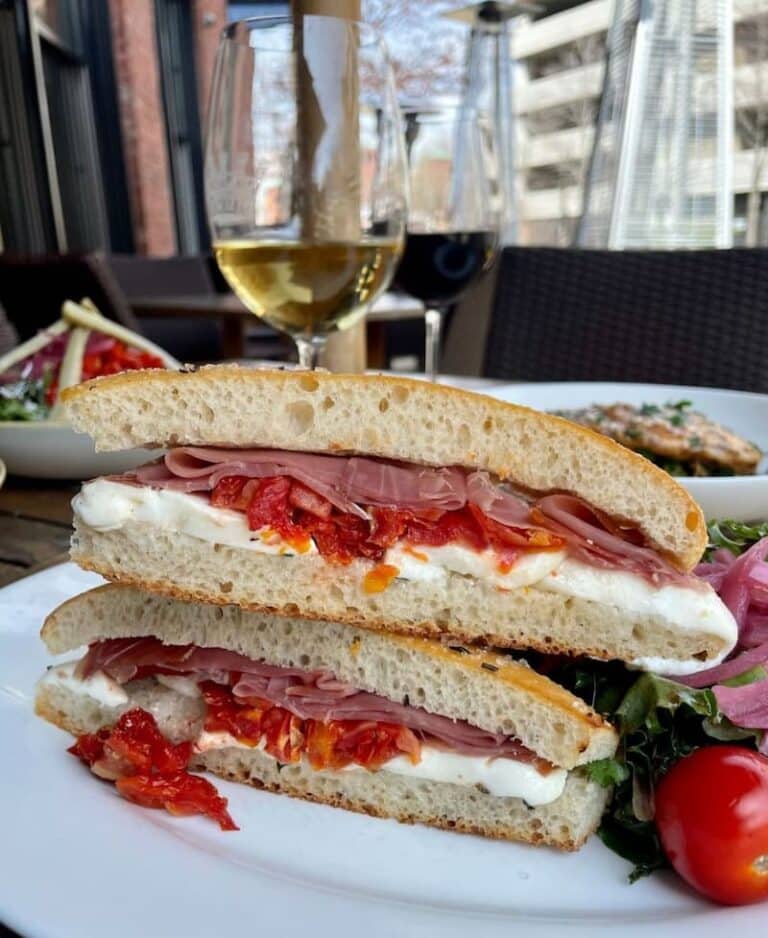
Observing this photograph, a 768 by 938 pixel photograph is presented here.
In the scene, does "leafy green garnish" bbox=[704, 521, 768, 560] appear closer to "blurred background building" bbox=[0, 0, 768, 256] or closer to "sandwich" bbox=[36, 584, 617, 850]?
"sandwich" bbox=[36, 584, 617, 850]

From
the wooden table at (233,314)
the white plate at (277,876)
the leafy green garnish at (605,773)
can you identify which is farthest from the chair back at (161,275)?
the leafy green garnish at (605,773)

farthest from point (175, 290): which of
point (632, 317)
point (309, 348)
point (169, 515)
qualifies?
point (169, 515)

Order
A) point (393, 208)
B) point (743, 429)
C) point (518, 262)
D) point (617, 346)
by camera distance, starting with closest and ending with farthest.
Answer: point (393, 208) < point (743, 429) < point (617, 346) < point (518, 262)

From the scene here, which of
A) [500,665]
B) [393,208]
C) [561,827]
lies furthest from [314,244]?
[561,827]

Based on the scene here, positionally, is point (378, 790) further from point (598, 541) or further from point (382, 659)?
point (598, 541)

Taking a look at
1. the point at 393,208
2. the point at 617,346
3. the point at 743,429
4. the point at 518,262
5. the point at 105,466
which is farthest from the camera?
the point at 518,262

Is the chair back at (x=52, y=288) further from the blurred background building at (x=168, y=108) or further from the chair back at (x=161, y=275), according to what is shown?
the blurred background building at (x=168, y=108)

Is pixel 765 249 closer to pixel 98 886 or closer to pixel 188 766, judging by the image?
pixel 188 766
